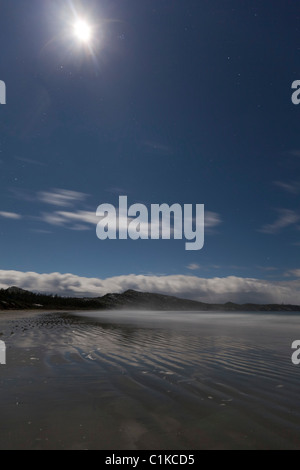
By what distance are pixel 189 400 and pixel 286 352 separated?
937 cm

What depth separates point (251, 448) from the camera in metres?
4.51

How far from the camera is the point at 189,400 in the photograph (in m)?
6.81

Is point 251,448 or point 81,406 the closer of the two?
point 251,448

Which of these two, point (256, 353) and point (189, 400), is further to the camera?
point (256, 353)

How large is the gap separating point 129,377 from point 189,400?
2633 mm
